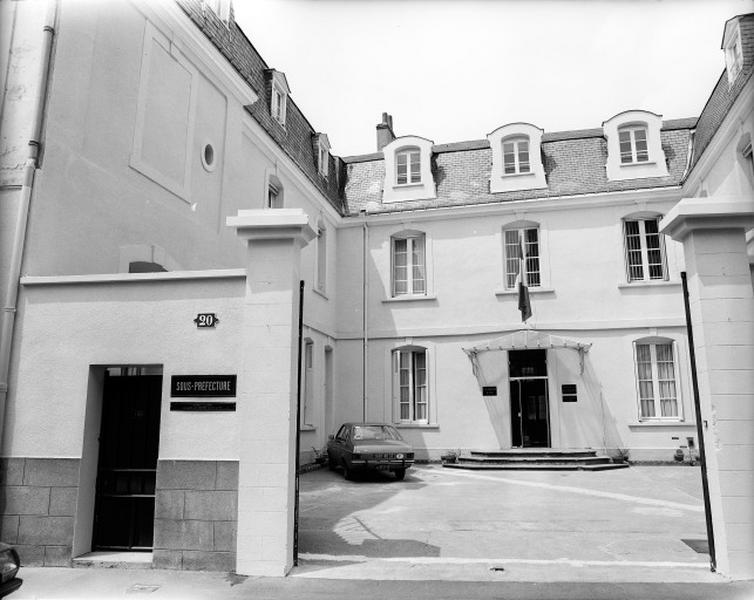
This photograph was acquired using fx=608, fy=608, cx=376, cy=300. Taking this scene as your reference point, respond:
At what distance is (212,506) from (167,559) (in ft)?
2.28

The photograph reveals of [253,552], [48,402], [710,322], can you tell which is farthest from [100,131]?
[710,322]

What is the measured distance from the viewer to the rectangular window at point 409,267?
1928 cm

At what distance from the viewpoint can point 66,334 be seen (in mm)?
6797

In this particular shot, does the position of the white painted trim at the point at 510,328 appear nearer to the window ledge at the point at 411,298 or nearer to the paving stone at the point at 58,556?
the window ledge at the point at 411,298

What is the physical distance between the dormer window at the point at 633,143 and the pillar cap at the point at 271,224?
1503 centimetres

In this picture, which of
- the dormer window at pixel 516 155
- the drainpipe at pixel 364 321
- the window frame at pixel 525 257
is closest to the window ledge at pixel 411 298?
the drainpipe at pixel 364 321

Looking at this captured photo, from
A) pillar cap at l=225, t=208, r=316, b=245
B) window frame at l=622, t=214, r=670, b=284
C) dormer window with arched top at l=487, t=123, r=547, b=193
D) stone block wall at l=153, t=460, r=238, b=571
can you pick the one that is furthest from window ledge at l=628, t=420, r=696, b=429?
stone block wall at l=153, t=460, r=238, b=571

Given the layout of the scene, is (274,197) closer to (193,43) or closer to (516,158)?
(193,43)

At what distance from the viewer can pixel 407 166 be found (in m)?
19.9

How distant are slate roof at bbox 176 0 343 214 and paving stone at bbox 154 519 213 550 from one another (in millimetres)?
8433

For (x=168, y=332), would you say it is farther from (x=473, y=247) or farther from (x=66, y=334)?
(x=473, y=247)

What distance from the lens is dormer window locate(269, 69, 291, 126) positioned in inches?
603

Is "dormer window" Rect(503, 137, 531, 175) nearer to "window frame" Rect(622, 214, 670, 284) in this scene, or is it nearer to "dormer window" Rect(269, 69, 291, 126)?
"window frame" Rect(622, 214, 670, 284)

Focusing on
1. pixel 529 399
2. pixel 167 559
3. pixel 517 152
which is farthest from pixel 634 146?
pixel 167 559
